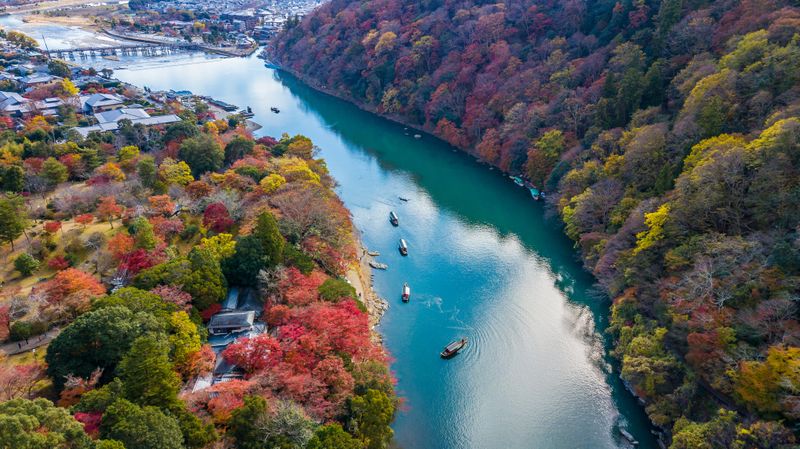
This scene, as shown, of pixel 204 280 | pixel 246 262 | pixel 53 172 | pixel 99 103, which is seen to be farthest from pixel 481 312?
pixel 99 103

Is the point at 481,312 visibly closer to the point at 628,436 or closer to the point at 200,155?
the point at 628,436

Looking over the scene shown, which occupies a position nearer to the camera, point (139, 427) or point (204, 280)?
point (139, 427)

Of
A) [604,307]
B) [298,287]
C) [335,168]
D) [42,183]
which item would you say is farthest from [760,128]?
[42,183]

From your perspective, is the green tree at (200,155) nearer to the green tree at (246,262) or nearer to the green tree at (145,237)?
the green tree at (145,237)

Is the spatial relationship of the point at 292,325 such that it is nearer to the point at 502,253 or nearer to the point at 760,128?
the point at 502,253

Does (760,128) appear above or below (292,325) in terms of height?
above
